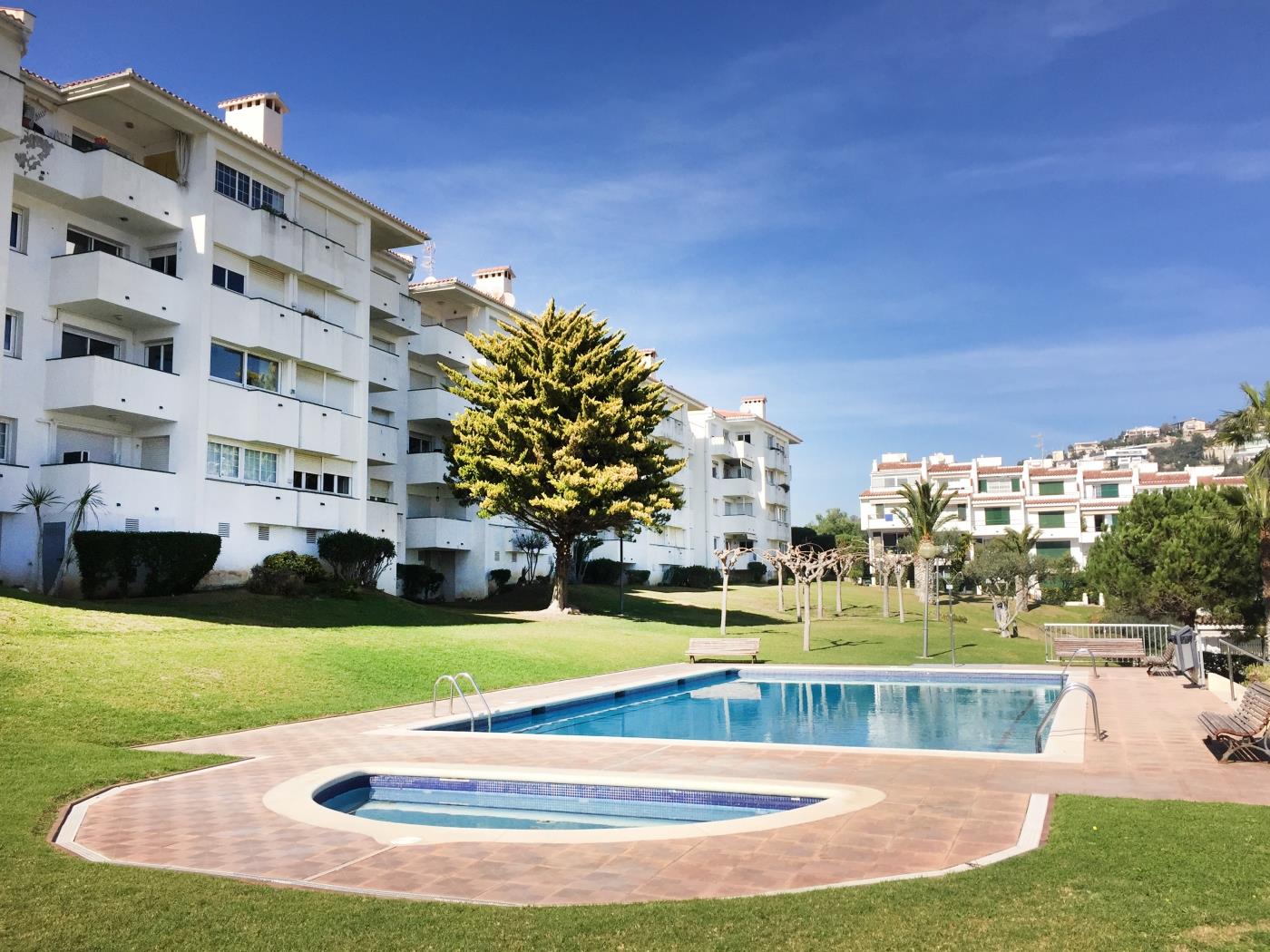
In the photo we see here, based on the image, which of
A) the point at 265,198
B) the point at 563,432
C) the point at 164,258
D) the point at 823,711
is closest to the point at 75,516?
the point at 164,258

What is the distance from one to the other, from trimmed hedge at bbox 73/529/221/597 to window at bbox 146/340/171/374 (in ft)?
18.6

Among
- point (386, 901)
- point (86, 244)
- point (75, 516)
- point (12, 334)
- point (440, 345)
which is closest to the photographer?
point (386, 901)

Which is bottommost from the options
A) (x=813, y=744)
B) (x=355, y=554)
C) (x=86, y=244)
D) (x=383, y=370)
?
(x=813, y=744)

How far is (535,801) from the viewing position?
421 inches

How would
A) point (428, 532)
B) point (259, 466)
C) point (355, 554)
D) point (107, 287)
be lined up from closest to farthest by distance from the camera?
point (107, 287) → point (259, 466) → point (355, 554) → point (428, 532)

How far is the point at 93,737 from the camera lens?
13.4 meters

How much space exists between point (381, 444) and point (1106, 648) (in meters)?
27.1

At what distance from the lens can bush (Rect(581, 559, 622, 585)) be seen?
5419cm

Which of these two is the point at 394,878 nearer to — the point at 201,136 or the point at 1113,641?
the point at 1113,641

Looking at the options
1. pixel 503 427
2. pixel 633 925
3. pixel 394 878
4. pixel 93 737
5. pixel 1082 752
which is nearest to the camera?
pixel 633 925

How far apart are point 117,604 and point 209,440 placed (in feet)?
25.5

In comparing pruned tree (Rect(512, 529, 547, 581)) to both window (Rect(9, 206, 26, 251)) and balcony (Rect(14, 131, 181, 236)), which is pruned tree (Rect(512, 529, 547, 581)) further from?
window (Rect(9, 206, 26, 251))

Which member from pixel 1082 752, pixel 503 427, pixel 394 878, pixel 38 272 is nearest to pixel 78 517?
pixel 38 272

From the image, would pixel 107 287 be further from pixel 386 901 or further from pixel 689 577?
pixel 689 577
